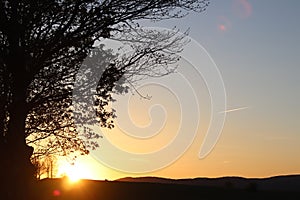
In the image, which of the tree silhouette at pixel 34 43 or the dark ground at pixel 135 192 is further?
the dark ground at pixel 135 192

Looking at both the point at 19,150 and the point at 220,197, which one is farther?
the point at 220,197

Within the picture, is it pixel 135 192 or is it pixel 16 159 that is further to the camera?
pixel 135 192

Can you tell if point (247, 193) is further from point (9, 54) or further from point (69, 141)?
point (9, 54)

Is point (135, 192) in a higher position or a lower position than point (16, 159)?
higher

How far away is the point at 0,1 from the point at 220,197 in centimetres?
1909

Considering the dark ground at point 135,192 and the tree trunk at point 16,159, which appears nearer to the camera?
the tree trunk at point 16,159

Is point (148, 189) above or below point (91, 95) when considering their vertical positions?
below

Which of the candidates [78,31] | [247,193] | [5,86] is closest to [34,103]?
[78,31]

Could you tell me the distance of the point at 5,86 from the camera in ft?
78.6

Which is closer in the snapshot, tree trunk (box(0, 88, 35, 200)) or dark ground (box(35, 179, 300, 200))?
tree trunk (box(0, 88, 35, 200))

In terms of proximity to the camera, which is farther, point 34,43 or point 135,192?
point 135,192

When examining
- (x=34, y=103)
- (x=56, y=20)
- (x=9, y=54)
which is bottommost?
(x=34, y=103)

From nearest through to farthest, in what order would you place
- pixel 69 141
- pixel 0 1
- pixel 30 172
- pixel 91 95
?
pixel 0 1, pixel 30 172, pixel 91 95, pixel 69 141

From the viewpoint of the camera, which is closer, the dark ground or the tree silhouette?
the tree silhouette
